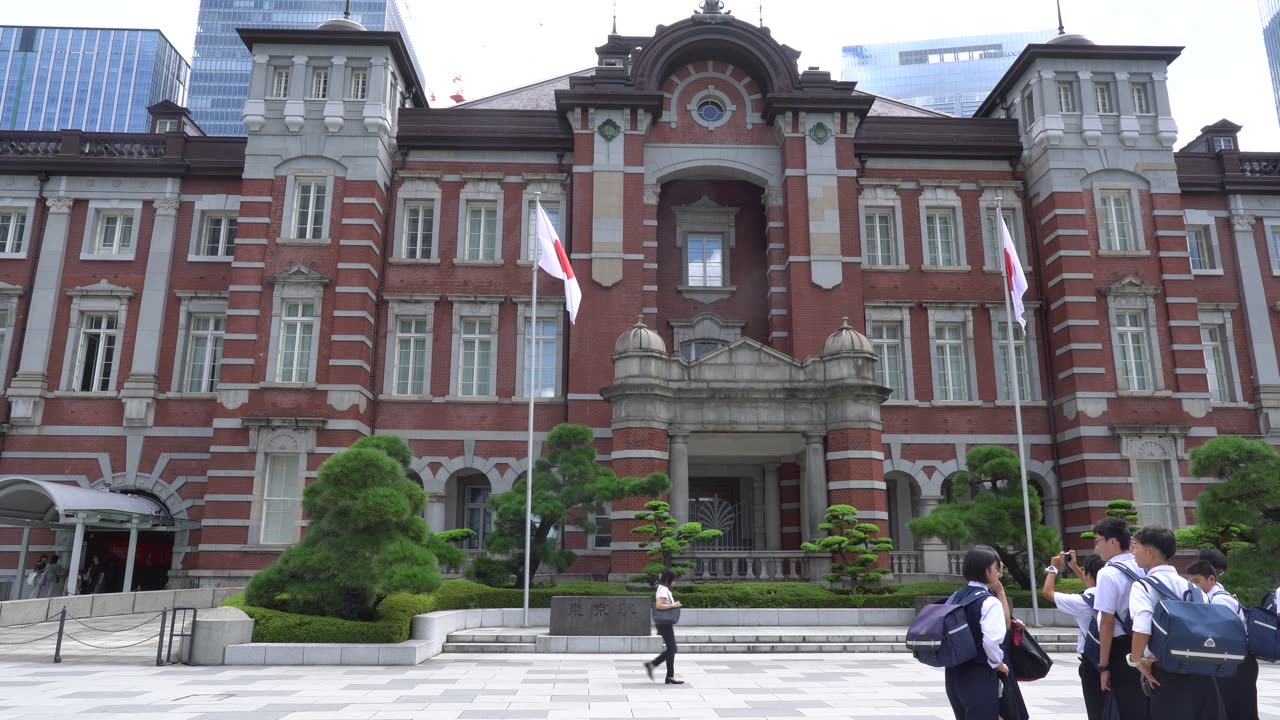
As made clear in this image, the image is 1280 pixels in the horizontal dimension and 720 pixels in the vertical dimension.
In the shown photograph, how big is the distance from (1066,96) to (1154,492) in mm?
12080

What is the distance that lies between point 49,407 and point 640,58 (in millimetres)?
20006

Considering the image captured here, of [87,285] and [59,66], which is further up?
[59,66]

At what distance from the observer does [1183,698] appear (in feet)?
17.5

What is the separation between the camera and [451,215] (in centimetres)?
2706

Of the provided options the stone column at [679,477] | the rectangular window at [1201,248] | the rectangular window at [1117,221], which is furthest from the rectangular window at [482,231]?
the rectangular window at [1201,248]

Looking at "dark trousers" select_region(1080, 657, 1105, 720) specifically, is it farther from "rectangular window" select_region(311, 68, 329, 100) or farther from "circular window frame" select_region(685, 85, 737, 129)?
"rectangular window" select_region(311, 68, 329, 100)

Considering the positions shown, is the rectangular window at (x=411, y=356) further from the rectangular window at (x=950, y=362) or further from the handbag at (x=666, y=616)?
the handbag at (x=666, y=616)

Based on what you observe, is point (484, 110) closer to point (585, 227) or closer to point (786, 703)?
point (585, 227)

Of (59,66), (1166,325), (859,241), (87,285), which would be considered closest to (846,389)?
(859,241)

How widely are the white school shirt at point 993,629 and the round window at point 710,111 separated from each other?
2367 centimetres

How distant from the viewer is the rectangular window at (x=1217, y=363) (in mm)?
27203

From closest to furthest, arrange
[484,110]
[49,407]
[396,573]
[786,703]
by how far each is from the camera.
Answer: [786,703] → [396,573] → [49,407] → [484,110]

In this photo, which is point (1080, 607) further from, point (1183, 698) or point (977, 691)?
point (977, 691)

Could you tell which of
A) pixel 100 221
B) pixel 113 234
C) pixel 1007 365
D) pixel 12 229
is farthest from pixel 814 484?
pixel 12 229
